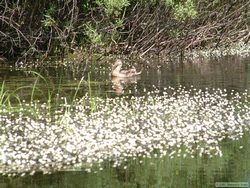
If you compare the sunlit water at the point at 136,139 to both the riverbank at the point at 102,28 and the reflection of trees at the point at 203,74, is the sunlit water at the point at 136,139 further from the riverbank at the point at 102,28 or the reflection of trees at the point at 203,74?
the riverbank at the point at 102,28

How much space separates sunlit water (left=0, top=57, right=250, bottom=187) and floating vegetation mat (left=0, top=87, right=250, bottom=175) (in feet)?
0.05

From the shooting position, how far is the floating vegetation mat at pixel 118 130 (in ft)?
31.6

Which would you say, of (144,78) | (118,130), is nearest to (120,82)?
(144,78)

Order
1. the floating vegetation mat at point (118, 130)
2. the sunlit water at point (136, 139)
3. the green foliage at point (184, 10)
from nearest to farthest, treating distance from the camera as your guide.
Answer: the sunlit water at point (136, 139), the floating vegetation mat at point (118, 130), the green foliage at point (184, 10)

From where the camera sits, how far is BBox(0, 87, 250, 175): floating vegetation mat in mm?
9625

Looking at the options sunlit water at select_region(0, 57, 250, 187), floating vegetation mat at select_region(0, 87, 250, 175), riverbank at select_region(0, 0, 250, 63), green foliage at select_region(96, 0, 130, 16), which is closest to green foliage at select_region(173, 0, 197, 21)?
riverbank at select_region(0, 0, 250, 63)

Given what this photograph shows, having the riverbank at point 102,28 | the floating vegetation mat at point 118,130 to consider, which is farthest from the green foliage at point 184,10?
the floating vegetation mat at point 118,130

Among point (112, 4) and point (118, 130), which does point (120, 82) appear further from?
point (118, 130)

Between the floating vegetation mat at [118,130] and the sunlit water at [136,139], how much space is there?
0.05 feet

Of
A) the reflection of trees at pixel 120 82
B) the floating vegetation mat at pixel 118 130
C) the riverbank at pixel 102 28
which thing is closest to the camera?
the floating vegetation mat at pixel 118 130

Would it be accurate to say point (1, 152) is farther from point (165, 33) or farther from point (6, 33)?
point (165, 33)

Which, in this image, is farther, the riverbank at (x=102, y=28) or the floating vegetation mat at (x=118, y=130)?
the riverbank at (x=102, y=28)

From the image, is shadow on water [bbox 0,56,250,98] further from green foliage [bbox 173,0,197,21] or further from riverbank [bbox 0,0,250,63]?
green foliage [bbox 173,0,197,21]

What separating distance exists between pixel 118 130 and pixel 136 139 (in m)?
0.68
